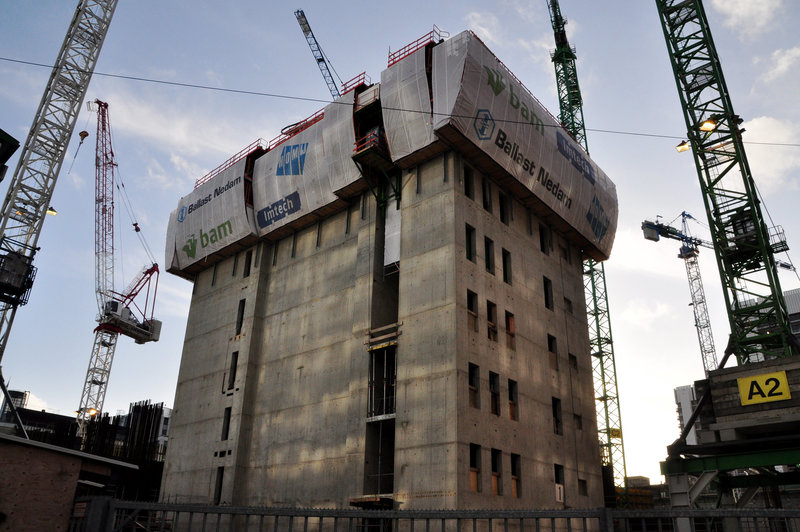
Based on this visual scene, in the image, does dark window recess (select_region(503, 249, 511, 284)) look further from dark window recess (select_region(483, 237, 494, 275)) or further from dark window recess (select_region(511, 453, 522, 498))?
dark window recess (select_region(511, 453, 522, 498))

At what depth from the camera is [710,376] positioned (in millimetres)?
32562

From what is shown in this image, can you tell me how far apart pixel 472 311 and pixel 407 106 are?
13.3 meters

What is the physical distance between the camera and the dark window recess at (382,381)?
117 feet

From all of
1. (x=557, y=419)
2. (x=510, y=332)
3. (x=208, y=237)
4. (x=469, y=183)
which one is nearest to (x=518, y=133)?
(x=469, y=183)

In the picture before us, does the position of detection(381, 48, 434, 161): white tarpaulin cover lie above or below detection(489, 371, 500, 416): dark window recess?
above

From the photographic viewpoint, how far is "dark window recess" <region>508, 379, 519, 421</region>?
36062 millimetres

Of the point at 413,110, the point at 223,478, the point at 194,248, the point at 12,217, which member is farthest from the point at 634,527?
the point at 12,217

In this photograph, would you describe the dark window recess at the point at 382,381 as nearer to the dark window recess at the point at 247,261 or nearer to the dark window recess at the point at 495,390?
the dark window recess at the point at 495,390

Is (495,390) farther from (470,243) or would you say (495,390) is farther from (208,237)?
(208,237)

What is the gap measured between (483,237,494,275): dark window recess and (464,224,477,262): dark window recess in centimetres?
112

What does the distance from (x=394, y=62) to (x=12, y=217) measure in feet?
115

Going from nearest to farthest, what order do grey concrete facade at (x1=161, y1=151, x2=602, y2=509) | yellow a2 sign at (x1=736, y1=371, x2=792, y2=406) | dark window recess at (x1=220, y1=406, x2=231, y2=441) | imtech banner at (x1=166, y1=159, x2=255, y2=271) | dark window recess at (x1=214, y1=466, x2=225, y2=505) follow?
yellow a2 sign at (x1=736, y1=371, x2=792, y2=406) → grey concrete facade at (x1=161, y1=151, x2=602, y2=509) → dark window recess at (x1=214, y1=466, x2=225, y2=505) → dark window recess at (x1=220, y1=406, x2=231, y2=441) → imtech banner at (x1=166, y1=159, x2=255, y2=271)

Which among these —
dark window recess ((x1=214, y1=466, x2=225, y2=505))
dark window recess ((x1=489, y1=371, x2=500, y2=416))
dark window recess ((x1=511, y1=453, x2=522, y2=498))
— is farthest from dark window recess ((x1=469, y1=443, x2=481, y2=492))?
dark window recess ((x1=214, y1=466, x2=225, y2=505))

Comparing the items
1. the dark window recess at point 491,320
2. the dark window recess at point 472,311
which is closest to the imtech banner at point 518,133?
the dark window recess at point 472,311
